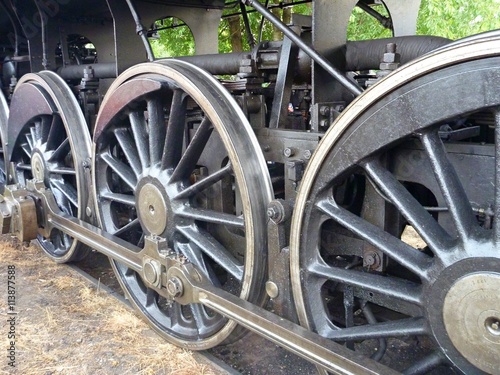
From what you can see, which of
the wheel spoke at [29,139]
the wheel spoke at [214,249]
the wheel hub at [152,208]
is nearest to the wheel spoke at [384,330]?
the wheel spoke at [214,249]

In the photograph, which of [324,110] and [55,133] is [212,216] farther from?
[55,133]

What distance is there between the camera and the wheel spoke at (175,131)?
2.36m

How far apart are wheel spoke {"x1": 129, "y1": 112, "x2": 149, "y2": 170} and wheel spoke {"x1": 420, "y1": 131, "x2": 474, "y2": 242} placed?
155 cm

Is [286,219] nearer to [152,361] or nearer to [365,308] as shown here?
[365,308]

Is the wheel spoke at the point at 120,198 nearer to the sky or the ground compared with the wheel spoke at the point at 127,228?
nearer to the sky

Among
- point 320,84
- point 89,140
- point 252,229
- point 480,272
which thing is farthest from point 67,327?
point 480,272

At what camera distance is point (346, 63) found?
6.81ft

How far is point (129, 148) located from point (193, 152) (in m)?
0.65

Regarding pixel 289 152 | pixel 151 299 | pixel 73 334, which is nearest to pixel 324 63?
pixel 289 152

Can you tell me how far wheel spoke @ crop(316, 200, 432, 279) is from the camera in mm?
1536

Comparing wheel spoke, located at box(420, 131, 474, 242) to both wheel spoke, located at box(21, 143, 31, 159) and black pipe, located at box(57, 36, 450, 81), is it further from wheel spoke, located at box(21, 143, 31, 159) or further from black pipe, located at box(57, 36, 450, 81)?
wheel spoke, located at box(21, 143, 31, 159)

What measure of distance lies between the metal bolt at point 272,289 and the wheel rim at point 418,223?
0.41ft

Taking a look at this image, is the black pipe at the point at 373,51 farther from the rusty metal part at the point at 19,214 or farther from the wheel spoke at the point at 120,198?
the rusty metal part at the point at 19,214

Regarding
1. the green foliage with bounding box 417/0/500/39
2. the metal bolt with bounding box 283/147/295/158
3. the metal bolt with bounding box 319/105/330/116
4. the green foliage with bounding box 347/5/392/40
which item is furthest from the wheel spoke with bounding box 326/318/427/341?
the green foliage with bounding box 347/5/392/40
